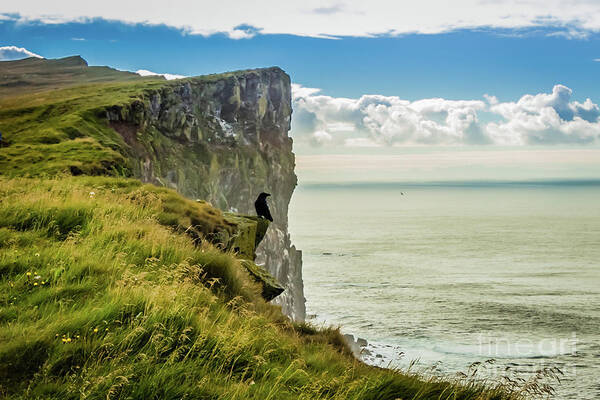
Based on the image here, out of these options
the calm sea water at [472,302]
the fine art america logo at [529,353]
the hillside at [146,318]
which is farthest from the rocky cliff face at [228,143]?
the hillside at [146,318]

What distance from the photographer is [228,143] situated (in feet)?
354

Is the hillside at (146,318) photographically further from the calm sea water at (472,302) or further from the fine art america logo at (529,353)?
the fine art america logo at (529,353)

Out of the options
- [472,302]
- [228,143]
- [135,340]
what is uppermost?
[228,143]

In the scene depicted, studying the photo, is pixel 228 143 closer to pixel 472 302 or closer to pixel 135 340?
pixel 472 302

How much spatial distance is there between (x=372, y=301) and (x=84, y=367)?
8842 centimetres

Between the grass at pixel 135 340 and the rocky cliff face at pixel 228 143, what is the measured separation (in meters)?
56.5

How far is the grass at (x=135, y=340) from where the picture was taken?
4656 mm

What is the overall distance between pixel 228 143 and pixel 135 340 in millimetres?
104702

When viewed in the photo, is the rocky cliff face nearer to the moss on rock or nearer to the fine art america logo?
the fine art america logo

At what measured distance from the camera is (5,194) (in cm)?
1247

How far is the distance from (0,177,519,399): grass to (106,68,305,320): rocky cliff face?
56.5 metres

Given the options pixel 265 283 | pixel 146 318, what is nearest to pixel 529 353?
pixel 265 283

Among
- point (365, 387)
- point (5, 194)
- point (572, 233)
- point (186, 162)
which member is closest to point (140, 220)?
point (5, 194)

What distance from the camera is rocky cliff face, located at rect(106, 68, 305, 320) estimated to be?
78.5m
